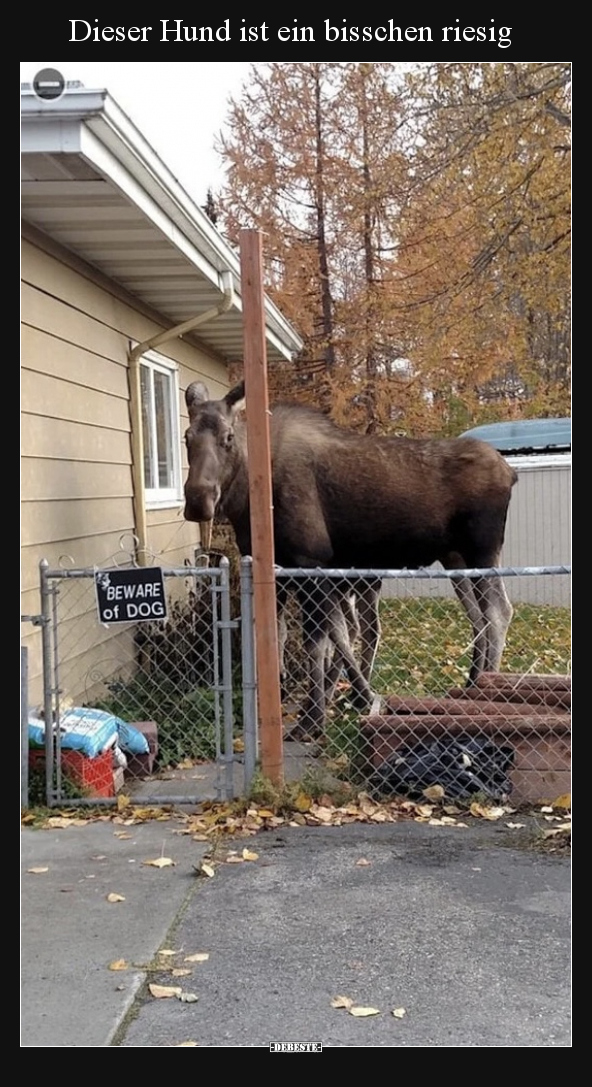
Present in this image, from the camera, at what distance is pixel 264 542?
5.97m

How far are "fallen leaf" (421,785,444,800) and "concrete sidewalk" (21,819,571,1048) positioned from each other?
36cm

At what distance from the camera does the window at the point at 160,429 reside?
10273mm

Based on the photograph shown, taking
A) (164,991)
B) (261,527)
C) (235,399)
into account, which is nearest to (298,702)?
(235,399)

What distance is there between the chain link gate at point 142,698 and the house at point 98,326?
17cm

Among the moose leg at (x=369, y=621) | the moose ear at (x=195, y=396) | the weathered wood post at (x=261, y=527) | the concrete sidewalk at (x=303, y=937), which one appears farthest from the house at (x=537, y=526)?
the concrete sidewalk at (x=303, y=937)

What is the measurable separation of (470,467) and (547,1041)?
210 inches

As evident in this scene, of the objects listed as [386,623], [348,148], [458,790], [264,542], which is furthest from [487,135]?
[458,790]

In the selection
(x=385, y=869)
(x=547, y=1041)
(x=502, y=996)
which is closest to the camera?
(x=547, y=1041)

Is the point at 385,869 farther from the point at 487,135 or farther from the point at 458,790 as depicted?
the point at 487,135

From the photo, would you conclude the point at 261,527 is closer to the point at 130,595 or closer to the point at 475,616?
the point at 130,595

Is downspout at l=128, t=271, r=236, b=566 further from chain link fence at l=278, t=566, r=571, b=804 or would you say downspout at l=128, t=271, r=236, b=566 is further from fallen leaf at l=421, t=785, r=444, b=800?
fallen leaf at l=421, t=785, r=444, b=800

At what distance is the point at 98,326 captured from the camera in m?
8.45

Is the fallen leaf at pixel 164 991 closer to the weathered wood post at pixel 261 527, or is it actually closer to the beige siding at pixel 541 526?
the weathered wood post at pixel 261 527

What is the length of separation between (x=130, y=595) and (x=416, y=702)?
1.85m
